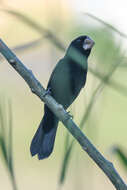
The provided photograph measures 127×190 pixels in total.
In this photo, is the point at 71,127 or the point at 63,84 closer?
the point at 71,127

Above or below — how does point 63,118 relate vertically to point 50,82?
below

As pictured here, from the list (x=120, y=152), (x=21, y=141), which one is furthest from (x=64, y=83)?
(x=120, y=152)

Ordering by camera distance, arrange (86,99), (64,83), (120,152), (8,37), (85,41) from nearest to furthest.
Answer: (120,152) < (86,99) < (8,37) < (85,41) < (64,83)

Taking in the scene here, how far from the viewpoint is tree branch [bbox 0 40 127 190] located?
0.42 meters

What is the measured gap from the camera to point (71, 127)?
45 centimetres

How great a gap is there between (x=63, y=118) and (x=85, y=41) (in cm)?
58

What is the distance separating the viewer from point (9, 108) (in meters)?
0.39

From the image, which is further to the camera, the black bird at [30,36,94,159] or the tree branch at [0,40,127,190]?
the black bird at [30,36,94,159]

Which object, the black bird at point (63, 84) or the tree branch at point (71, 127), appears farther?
the black bird at point (63, 84)

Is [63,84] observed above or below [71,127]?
above

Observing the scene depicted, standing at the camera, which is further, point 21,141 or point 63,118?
point 21,141

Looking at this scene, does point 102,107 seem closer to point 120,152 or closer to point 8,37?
point 120,152

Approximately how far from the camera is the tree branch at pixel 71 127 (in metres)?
0.42

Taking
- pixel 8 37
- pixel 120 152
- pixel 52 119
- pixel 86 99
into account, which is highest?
pixel 52 119
